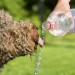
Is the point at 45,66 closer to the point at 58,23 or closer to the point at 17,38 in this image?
the point at 58,23

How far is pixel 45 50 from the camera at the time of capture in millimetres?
22328

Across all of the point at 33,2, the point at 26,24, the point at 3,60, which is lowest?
the point at 33,2

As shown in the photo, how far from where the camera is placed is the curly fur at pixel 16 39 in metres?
6.13

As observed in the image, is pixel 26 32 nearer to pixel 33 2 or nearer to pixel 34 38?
pixel 34 38

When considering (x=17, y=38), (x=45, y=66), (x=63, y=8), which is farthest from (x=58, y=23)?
(x=45, y=66)

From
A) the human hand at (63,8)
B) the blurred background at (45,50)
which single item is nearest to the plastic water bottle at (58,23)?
the human hand at (63,8)

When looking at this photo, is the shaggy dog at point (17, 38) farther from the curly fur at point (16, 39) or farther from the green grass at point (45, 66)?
the green grass at point (45, 66)

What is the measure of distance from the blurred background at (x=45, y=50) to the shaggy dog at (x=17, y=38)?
36cm

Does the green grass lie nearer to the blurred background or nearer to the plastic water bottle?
the blurred background

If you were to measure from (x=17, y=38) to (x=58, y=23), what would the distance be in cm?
112

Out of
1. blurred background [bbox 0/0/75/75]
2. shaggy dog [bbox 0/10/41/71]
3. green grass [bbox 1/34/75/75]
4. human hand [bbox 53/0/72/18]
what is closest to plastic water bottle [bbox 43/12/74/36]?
human hand [bbox 53/0/72/18]

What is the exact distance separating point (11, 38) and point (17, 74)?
647cm

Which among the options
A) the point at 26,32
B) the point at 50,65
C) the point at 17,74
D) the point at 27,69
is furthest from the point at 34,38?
the point at 50,65

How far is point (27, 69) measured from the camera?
45.3 ft
